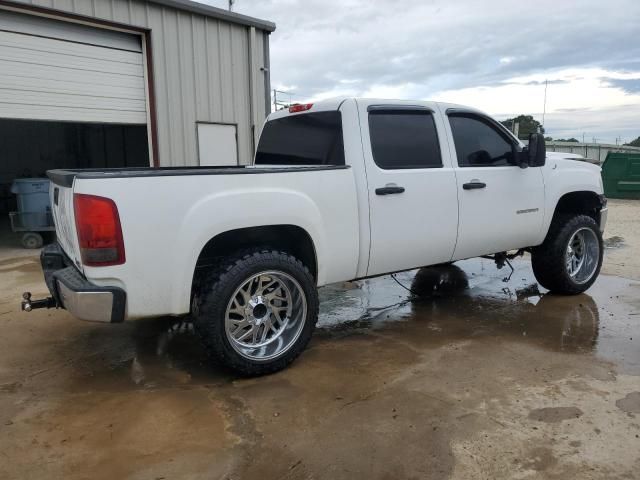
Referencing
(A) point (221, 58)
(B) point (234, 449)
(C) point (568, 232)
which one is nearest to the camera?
(B) point (234, 449)

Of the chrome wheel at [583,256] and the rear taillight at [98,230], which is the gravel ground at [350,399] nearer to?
the chrome wheel at [583,256]

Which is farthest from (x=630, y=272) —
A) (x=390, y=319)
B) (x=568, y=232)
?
(x=390, y=319)

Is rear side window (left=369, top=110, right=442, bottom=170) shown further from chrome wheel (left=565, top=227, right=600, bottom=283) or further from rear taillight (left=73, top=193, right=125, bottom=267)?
chrome wheel (left=565, top=227, right=600, bottom=283)

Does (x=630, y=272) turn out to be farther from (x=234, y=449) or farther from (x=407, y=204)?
(x=234, y=449)

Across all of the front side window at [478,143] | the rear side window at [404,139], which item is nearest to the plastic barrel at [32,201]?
the rear side window at [404,139]

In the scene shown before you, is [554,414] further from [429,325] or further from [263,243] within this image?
[263,243]

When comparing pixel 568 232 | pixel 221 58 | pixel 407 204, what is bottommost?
pixel 568 232

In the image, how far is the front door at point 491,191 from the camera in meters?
4.58

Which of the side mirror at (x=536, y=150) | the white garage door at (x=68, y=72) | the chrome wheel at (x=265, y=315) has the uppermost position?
the white garage door at (x=68, y=72)

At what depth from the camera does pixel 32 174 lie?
16.2 meters

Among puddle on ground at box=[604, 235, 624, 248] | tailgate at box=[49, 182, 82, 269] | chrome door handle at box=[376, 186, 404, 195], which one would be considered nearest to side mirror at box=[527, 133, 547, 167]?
chrome door handle at box=[376, 186, 404, 195]

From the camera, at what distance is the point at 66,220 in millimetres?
3422

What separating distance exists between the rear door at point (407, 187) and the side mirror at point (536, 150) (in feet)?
3.02

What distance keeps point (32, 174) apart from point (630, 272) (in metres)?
16.2
